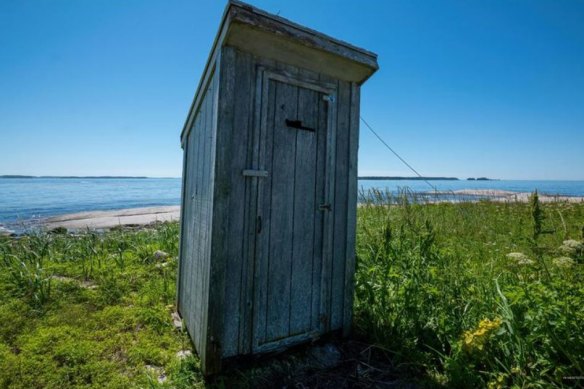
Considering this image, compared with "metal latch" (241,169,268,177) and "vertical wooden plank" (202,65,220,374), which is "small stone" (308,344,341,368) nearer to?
"vertical wooden plank" (202,65,220,374)

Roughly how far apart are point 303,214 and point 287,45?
147 cm

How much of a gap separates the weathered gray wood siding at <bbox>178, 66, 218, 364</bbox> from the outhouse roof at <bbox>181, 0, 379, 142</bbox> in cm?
37

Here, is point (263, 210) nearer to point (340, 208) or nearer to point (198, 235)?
point (198, 235)

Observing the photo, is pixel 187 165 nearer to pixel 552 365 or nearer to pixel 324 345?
pixel 324 345

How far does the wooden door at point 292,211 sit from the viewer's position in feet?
7.89

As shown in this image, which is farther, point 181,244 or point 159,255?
point 159,255

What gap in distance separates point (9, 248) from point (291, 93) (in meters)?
6.41

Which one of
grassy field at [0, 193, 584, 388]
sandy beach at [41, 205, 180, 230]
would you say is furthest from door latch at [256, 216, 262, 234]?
sandy beach at [41, 205, 180, 230]

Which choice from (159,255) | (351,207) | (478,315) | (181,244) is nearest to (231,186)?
(351,207)

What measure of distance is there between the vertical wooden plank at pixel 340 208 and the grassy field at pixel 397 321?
0.41 m

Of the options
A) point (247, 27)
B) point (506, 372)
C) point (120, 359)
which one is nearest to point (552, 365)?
point (506, 372)

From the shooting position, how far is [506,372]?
2.10 m

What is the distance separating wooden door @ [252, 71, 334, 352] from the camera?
94.7 inches

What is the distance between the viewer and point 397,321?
2768 millimetres
